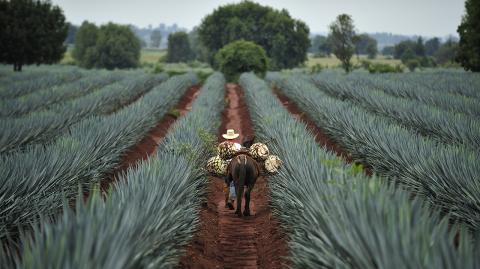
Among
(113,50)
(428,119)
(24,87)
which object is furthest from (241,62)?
(428,119)

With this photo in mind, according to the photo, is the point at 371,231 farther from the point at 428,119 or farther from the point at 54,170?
the point at 428,119

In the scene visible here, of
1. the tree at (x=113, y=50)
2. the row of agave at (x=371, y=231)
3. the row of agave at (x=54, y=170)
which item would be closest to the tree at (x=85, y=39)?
the tree at (x=113, y=50)

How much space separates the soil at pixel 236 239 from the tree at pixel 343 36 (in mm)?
37090

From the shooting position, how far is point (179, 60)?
363 ft

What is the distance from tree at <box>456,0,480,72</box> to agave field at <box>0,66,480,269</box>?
20.5 meters

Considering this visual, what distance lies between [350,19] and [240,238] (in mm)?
40314

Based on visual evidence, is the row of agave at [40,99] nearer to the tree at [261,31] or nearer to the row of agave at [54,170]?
the row of agave at [54,170]

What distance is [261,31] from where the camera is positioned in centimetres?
7119

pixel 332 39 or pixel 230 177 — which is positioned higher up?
pixel 332 39

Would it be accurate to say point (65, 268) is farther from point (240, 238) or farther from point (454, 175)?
point (454, 175)

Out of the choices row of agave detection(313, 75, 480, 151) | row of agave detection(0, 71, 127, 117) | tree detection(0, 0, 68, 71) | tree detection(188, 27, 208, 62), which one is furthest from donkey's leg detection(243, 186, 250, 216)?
tree detection(188, 27, 208, 62)

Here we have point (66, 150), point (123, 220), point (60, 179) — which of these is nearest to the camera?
point (123, 220)

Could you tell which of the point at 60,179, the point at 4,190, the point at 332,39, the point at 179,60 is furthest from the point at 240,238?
the point at 179,60

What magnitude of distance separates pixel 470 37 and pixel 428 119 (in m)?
25.2
